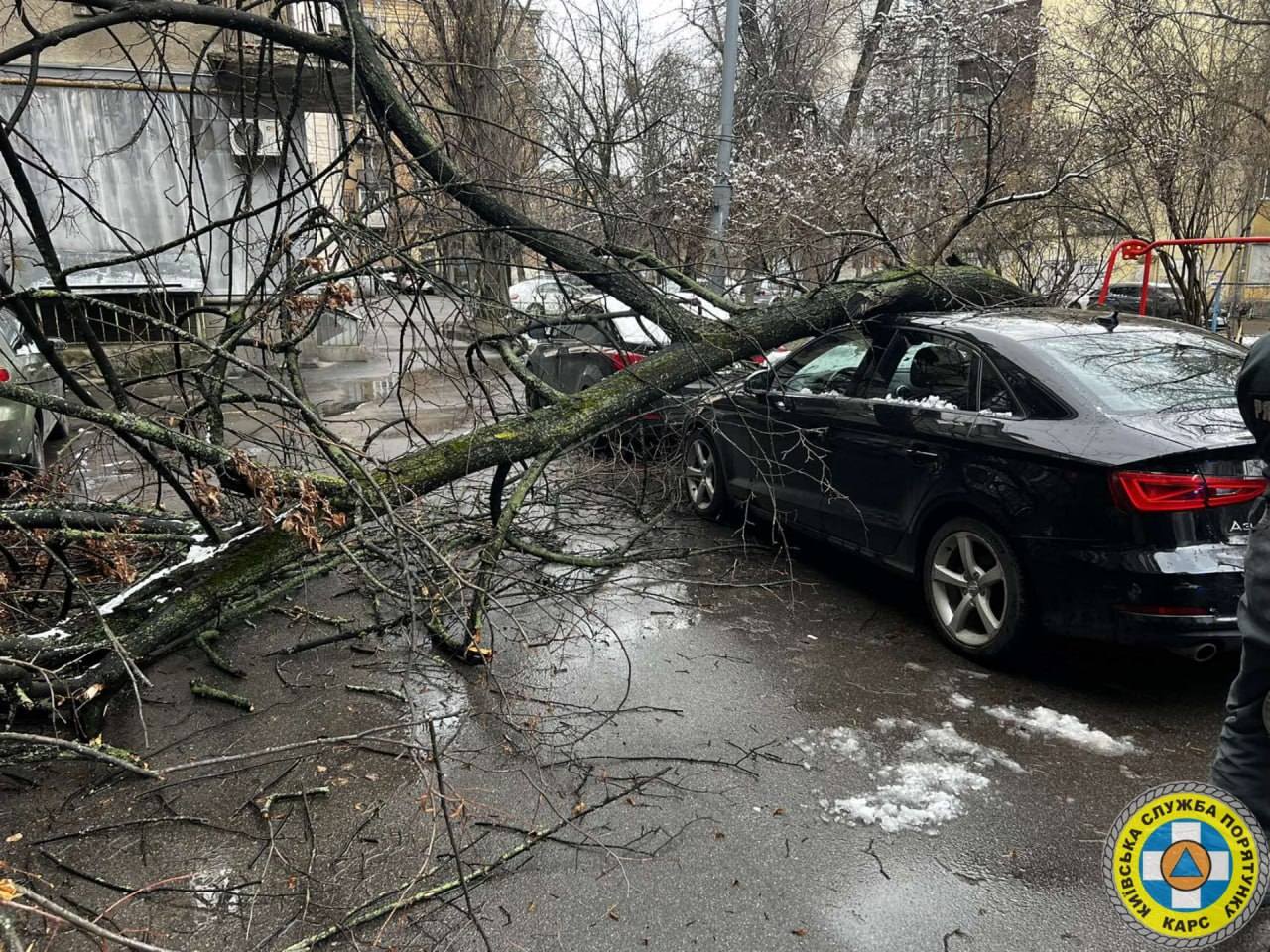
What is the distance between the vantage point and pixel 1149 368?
4270 mm

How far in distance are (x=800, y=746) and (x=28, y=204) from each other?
12.9ft

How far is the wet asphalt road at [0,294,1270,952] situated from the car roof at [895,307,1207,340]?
1528 mm

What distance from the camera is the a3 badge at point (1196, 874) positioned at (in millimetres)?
2488

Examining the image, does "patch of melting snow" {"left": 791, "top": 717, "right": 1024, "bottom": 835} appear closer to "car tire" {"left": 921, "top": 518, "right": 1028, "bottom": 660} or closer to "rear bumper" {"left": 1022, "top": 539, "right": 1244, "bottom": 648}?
"car tire" {"left": 921, "top": 518, "right": 1028, "bottom": 660}

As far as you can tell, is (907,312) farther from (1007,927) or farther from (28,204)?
(28,204)

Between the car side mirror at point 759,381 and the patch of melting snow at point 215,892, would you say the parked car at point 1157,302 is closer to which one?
the car side mirror at point 759,381

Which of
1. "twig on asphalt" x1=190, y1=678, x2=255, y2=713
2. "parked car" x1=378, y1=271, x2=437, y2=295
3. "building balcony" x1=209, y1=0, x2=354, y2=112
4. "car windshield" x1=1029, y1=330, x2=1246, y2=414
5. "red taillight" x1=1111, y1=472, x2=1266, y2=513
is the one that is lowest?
"twig on asphalt" x1=190, y1=678, x2=255, y2=713

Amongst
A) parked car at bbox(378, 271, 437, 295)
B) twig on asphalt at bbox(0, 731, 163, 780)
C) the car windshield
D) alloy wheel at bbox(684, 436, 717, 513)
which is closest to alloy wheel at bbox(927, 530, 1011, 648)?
the car windshield

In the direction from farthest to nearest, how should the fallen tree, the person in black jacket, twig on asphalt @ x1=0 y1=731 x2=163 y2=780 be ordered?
1. the fallen tree
2. the person in black jacket
3. twig on asphalt @ x1=0 y1=731 x2=163 y2=780

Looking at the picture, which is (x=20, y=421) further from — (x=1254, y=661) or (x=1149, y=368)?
(x=1254, y=661)

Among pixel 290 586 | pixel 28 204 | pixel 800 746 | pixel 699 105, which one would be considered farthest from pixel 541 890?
pixel 699 105

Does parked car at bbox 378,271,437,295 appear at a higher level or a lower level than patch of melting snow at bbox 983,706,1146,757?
→ higher

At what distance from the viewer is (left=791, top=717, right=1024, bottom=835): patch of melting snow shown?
3109 mm

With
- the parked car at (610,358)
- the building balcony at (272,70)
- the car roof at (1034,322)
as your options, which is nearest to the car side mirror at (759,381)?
the parked car at (610,358)
